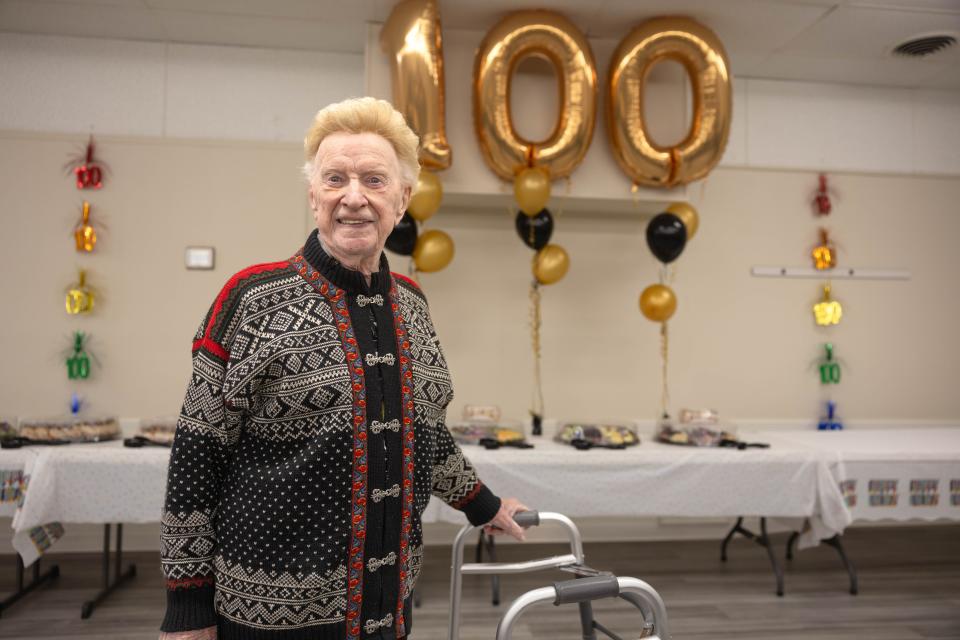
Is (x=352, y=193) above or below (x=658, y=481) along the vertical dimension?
above

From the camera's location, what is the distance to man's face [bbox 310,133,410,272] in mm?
1093

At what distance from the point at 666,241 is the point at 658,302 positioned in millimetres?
314

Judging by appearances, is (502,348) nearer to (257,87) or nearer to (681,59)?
(681,59)

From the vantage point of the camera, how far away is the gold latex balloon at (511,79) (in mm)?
3111

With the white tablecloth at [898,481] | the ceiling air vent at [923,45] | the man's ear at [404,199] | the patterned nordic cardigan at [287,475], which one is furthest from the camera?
the ceiling air vent at [923,45]

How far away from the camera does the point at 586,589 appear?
1.02 metres

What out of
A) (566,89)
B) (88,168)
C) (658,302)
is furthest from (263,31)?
(658,302)

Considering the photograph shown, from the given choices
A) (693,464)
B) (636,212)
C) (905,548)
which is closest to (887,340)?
(905,548)

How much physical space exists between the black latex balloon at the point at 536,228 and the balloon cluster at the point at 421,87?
47cm

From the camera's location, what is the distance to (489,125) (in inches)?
123

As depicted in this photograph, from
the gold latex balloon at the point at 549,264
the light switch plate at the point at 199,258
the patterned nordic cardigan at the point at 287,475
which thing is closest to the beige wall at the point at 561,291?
the light switch plate at the point at 199,258

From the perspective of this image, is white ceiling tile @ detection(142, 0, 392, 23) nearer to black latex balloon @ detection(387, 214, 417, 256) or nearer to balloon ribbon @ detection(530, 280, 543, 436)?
black latex balloon @ detection(387, 214, 417, 256)

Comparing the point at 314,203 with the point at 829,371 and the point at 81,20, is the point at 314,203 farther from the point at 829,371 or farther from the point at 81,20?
the point at 829,371

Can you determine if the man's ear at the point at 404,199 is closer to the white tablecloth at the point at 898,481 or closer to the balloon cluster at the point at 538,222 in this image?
the balloon cluster at the point at 538,222
